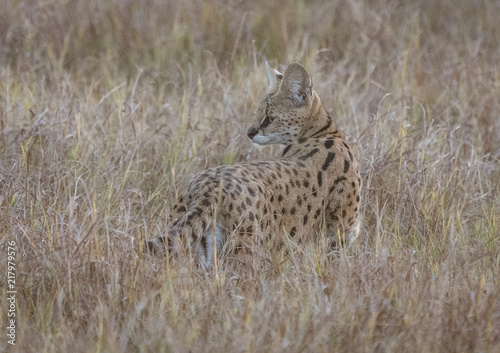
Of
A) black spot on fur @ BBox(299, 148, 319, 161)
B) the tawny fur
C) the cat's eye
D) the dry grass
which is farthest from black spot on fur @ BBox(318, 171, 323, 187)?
the cat's eye

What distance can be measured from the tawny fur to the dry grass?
6.0 inches

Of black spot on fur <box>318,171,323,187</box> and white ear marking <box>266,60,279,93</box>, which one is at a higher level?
white ear marking <box>266,60,279,93</box>

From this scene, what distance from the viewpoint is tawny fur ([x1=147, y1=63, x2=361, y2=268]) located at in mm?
3289

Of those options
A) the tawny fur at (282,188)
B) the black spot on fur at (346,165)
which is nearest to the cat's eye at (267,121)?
the tawny fur at (282,188)

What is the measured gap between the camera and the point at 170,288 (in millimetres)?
2873

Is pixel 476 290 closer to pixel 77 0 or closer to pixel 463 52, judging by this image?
pixel 463 52

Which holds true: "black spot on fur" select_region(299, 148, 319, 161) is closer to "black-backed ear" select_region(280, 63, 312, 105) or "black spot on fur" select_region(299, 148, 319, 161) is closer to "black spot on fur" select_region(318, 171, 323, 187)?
"black spot on fur" select_region(318, 171, 323, 187)

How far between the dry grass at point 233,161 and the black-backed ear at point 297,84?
577 millimetres

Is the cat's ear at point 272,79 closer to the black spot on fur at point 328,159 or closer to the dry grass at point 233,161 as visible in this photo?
the dry grass at point 233,161

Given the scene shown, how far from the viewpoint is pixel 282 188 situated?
143 inches

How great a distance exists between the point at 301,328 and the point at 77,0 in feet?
18.0

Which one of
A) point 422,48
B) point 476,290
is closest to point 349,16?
point 422,48

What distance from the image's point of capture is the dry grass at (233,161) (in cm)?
276

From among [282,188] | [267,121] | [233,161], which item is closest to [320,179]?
[282,188]
